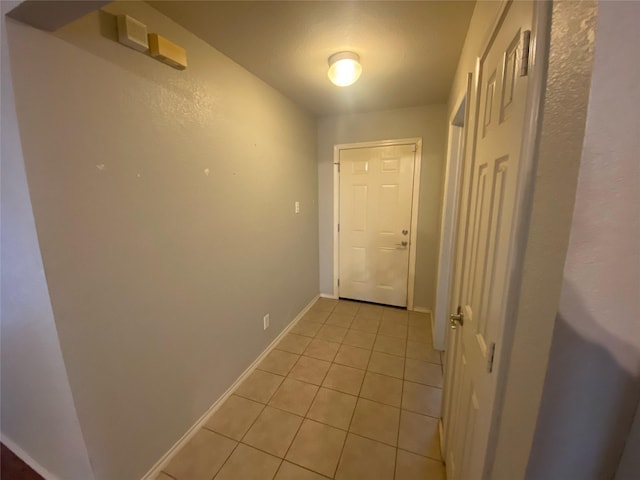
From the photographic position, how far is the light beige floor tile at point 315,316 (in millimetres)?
2980

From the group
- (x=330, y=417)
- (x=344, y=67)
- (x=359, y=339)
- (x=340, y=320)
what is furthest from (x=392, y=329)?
(x=344, y=67)

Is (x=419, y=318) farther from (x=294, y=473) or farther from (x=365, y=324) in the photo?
(x=294, y=473)


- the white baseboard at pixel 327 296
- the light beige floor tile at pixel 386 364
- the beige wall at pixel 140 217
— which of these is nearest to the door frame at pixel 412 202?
the white baseboard at pixel 327 296

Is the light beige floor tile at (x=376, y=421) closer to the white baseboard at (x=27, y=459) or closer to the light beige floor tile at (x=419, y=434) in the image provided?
the light beige floor tile at (x=419, y=434)

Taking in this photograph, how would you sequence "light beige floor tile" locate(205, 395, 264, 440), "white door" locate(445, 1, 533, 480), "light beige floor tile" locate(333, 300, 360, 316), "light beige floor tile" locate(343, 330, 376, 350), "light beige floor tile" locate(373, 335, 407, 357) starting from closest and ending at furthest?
"white door" locate(445, 1, 533, 480) < "light beige floor tile" locate(205, 395, 264, 440) < "light beige floor tile" locate(373, 335, 407, 357) < "light beige floor tile" locate(343, 330, 376, 350) < "light beige floor tile" locate(333, 300, 360, 316)

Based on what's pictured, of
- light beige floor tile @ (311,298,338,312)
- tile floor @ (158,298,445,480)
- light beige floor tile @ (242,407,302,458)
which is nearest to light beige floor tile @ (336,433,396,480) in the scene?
tile floor @ (158,298,445,480)

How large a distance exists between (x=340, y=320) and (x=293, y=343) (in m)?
0.66

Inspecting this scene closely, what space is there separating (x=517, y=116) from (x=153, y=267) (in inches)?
61.2

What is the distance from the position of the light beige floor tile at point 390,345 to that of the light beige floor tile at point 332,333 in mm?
350

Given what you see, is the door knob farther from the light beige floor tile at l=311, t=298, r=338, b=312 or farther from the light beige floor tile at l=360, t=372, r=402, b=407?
the light beige floor tile at l=311, t=298, r=338, b=312

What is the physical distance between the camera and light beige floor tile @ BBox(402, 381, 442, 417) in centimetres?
177

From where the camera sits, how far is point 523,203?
542 mm

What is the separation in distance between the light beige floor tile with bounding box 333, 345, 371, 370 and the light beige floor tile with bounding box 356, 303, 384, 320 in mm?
653

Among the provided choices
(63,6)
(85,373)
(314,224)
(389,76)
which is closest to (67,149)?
(63,6)
